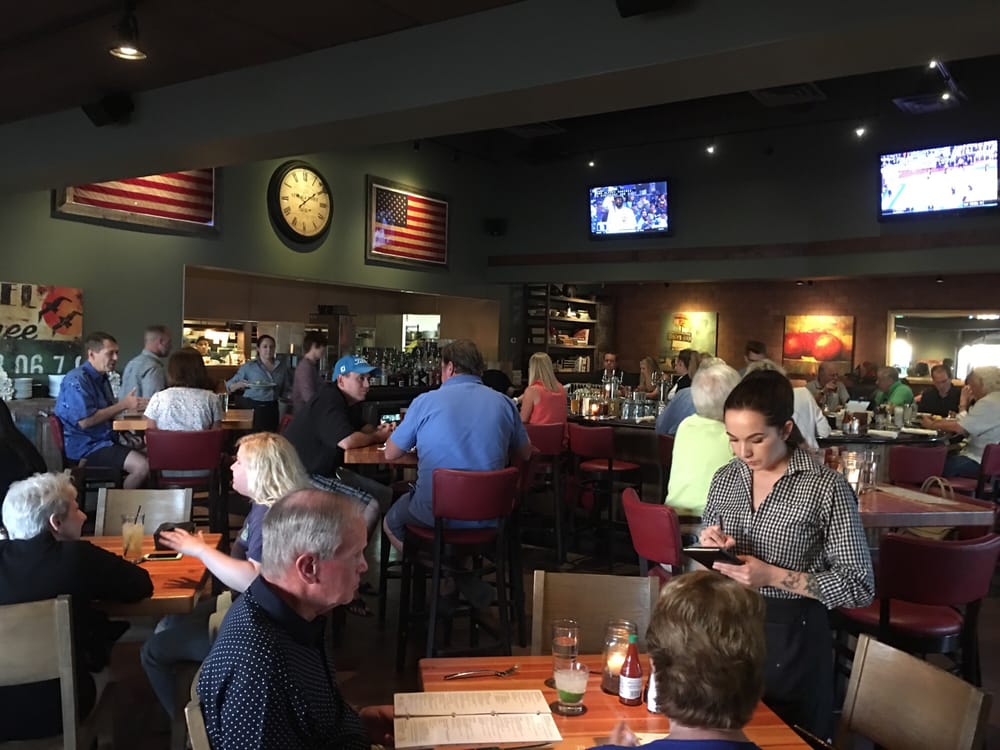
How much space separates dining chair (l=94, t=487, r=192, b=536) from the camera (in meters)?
3.77

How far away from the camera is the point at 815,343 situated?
459 inches

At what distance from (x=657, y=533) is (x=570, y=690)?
1.31 metres

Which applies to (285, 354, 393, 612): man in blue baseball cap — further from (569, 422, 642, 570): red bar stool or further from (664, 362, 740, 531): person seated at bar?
(569, 422, 642, 570): red bar stool

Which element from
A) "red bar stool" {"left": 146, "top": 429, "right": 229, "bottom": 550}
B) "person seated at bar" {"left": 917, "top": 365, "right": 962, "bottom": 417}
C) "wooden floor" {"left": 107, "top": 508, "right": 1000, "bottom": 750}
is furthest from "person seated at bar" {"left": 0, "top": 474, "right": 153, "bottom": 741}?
"person seated at bar" {"left": 917, "top": 365, "right": 962, "bottom": 417}

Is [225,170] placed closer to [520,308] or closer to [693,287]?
[520,308]

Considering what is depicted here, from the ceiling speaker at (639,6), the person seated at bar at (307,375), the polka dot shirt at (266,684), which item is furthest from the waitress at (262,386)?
the polka dot shirt at (266,684)

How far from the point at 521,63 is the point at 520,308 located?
900cm

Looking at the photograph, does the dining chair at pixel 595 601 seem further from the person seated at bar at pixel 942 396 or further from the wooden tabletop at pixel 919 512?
the person seated at bar at pixel 942 396

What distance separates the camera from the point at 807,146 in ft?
33.2

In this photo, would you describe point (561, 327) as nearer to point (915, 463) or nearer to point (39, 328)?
point (915, 463)

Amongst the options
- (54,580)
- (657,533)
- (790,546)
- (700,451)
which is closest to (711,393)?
(700,451)

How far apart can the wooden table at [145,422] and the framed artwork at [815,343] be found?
8.18 meters

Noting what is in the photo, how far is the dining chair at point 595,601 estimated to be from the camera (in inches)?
99.4

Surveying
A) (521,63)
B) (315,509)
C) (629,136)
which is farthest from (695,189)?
(315,509)
